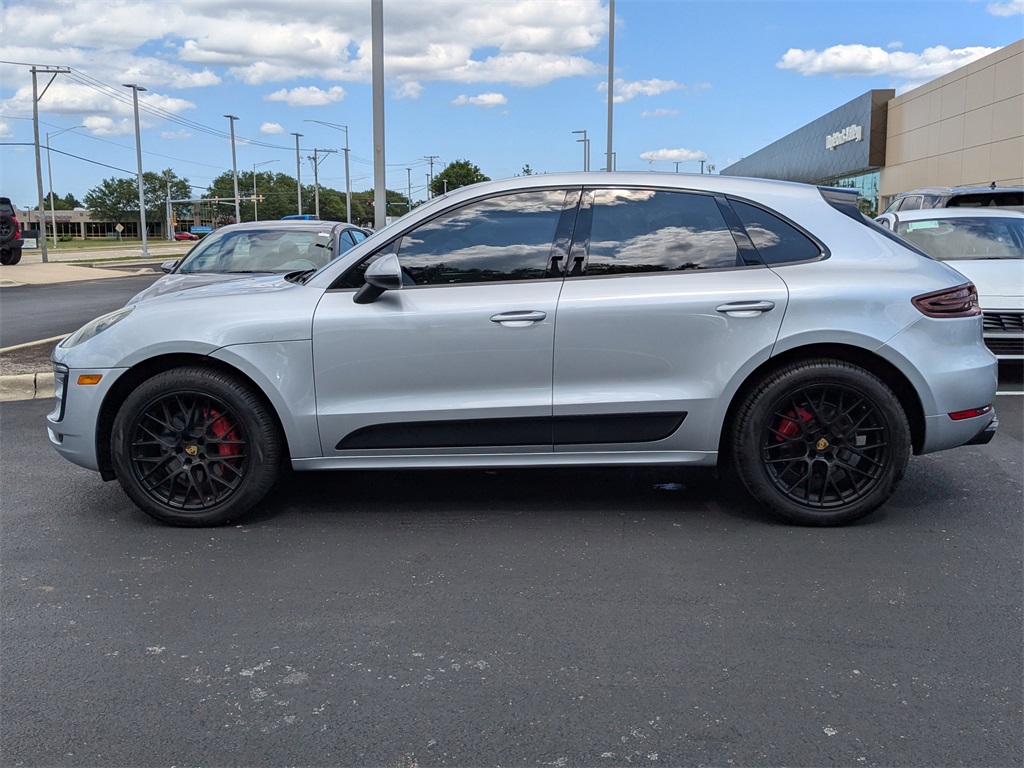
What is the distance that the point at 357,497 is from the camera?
5285 mm

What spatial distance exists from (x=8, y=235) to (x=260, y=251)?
1003 inches

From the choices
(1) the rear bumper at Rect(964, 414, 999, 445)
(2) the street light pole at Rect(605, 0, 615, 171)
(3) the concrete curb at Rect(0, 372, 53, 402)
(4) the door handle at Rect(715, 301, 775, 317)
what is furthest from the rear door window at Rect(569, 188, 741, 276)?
(2) the street light pole at Rect(605, 0, 615, 171)

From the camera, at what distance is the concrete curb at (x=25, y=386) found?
822cm

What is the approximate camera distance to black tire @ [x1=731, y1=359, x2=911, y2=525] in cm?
457

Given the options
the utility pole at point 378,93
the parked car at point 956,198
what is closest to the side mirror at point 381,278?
the utility pole at point 378,93

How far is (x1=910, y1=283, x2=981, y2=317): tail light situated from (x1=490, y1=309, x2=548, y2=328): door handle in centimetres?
184

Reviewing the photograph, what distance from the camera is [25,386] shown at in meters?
8.27

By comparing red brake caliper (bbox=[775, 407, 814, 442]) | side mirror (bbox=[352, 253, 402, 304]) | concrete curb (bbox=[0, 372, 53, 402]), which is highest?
side mirror (bbox=[352, 253, 402, 304])

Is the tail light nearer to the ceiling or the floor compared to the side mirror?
nearer to the floor

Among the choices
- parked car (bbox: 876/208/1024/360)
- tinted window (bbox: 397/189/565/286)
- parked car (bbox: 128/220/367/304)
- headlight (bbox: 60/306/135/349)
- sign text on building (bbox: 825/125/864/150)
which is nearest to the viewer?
tinted window (bbox: 397/189/565/286)

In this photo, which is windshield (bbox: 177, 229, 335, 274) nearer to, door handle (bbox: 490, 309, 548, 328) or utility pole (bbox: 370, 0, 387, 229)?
utility pole (bbox: 370, 0, 387, 229)

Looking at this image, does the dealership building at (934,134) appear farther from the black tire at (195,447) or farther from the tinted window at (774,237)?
the black tire at (195,447)

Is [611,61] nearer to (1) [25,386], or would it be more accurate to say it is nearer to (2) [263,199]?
(1) [25,386]

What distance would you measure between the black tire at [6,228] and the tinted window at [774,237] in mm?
30881
